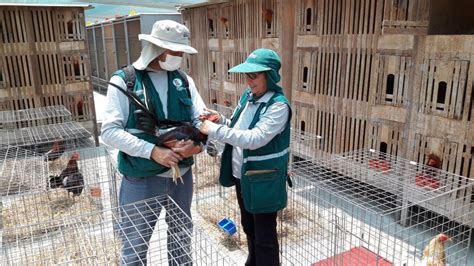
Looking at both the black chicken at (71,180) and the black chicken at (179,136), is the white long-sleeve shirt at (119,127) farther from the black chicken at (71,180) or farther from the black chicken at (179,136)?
the black chicken at (71,180)

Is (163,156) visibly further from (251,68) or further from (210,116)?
(251,68)

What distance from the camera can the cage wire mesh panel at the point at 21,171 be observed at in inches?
156

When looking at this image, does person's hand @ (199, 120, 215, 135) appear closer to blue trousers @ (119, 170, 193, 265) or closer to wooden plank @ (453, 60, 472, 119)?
blue trousers @ (119, 170, 193, 265)

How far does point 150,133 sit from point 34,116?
175 inches

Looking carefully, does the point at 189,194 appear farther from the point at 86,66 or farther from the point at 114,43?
the point at 114,43

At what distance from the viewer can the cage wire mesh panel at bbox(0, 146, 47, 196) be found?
3.95 meters

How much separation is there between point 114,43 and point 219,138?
11.0 meters

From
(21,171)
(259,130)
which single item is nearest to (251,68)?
(259,130)

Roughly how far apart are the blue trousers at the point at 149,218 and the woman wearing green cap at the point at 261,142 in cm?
33

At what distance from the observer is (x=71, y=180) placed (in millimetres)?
3969

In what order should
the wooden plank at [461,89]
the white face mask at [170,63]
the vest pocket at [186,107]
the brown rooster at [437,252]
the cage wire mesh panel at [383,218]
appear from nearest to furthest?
the white face mask at [170,63], the vest pocket at [186,107], the brown rooster at [437,252], the cage wire mesh panel at [383,218], the wooden plank at [461,89]

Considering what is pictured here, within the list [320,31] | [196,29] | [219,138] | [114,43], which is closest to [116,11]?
[114,43]

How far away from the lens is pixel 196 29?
273 inches

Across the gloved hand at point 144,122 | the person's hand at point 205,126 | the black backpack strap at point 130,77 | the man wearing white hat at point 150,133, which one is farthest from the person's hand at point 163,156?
the black backpack strap at point 130,77
